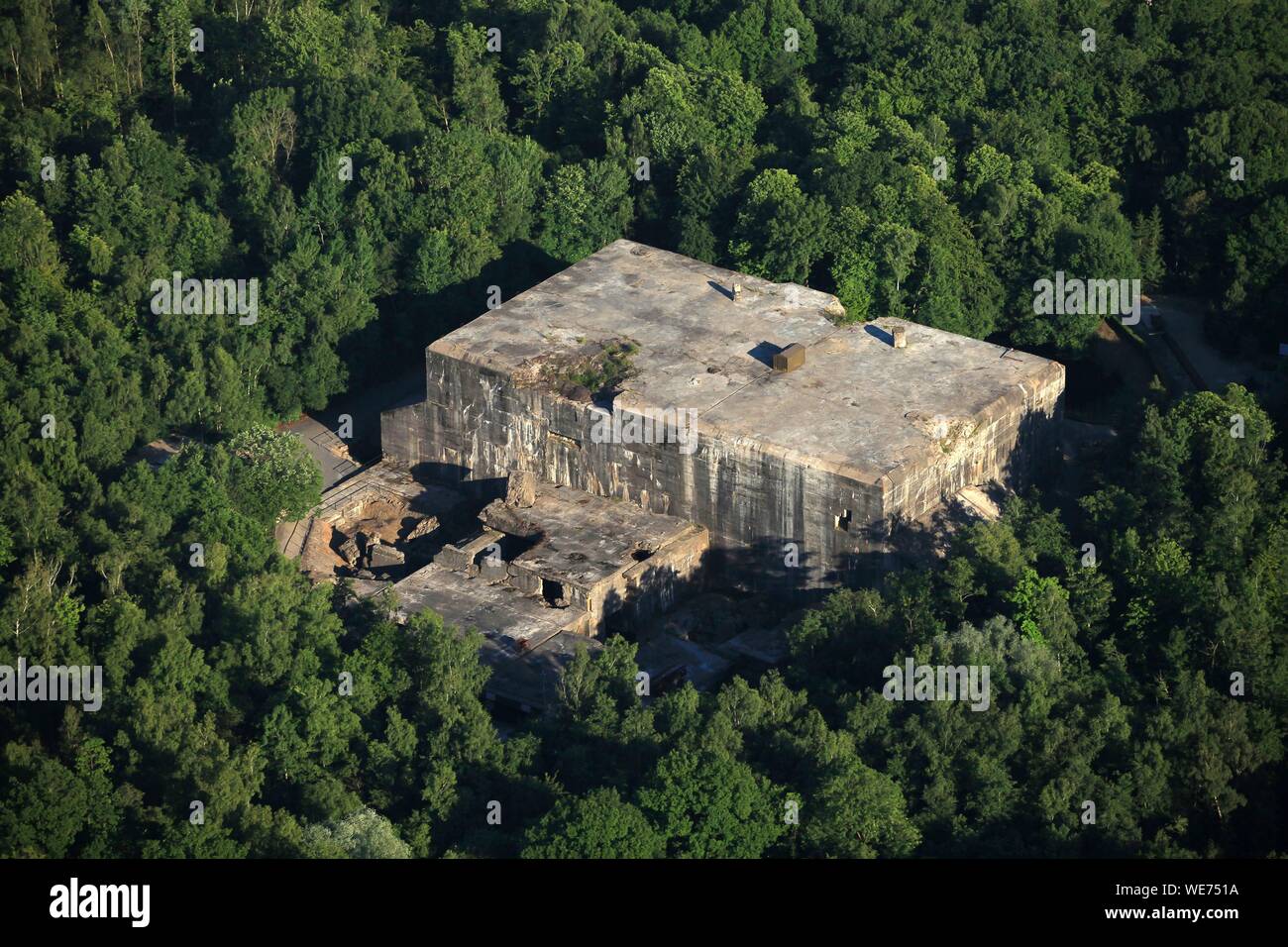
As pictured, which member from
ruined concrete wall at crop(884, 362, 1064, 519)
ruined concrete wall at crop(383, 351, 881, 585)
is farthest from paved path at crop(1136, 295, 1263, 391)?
ruined concrete wall at crop(383, 351, 881, 585)

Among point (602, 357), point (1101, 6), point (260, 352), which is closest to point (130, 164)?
point (260, 352)

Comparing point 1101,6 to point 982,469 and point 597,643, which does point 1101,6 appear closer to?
point 982,469

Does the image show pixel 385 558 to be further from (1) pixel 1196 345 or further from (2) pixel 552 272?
(1) pixel 1196 345

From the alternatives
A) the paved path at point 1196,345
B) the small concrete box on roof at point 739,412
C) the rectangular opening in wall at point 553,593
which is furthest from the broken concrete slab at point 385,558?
the paved path at point 1196,345

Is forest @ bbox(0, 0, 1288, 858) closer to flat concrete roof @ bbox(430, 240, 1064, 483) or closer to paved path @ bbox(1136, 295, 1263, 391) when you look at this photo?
paved path @ bbox(1136, 295, 1263, 391)

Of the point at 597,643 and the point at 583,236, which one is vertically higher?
the point at 583,236

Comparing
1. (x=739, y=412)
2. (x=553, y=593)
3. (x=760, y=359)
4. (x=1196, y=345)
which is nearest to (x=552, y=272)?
(x=760, y=359)
